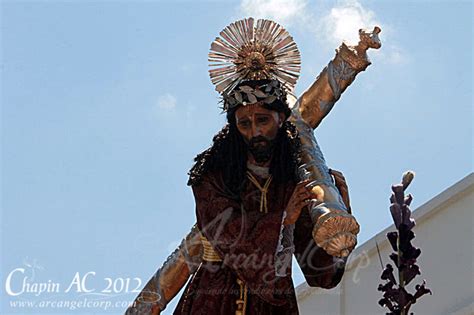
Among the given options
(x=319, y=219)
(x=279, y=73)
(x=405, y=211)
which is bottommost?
(x=405, y=211)

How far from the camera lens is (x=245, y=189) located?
6.67 meters

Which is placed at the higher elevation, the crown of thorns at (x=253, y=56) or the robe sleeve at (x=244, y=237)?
the crown of thorns at (x=253, y=56)

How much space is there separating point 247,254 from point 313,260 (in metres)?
0.41

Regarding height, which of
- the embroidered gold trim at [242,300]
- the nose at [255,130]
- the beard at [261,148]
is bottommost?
the embroidered gold trim at [242,300]

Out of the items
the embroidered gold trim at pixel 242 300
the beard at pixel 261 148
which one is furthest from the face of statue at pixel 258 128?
the embroidered gold trim at pixel 242 300

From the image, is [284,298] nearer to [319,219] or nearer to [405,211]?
[319,219]

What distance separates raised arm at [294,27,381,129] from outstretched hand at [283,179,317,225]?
0.65m

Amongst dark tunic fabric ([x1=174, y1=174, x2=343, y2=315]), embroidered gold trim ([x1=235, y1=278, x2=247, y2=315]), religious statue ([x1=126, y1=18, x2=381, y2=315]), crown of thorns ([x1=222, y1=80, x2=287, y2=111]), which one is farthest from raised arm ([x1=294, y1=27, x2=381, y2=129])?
embroidered gold trim ([x1=235, y1=278, x2=247, y2=315])

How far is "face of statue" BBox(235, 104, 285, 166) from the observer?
21.8 feet

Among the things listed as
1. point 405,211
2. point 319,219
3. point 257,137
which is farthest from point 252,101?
point 405,211

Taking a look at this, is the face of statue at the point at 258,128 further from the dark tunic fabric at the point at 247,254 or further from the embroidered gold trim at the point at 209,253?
the embroidered gold trim at the point at 209,253

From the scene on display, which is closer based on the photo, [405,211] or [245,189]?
[405,211]

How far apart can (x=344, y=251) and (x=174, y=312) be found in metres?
1.07

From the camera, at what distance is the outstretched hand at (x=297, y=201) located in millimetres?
6324
